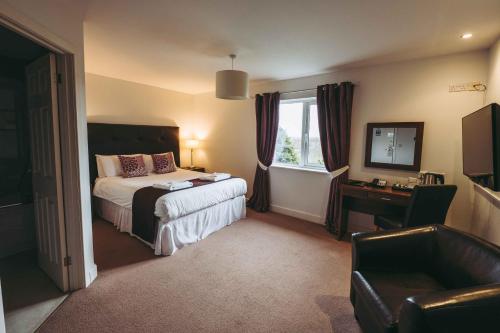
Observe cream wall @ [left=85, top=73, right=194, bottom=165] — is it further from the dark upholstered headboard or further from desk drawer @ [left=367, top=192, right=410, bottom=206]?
desk drawer @ [left=367, top=192, right=410, bottom=206]

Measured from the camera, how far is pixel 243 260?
262 centimetres

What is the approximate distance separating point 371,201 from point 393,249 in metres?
1.61

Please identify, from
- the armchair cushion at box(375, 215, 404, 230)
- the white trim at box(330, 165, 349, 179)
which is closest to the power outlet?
the white trim at box(330, 165, 349, 179)

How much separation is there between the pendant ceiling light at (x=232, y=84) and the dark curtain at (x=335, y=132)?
4.66 feet

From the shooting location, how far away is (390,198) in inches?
107

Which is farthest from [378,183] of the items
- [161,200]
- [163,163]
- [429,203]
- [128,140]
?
[128,140]

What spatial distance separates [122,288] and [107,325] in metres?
Result: 0.43

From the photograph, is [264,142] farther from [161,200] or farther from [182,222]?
[161,200]

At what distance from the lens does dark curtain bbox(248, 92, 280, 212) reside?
409cm

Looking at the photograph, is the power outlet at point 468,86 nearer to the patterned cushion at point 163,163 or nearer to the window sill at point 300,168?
the window sill at point 300,168

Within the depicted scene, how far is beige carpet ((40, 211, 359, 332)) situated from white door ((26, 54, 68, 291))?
0.45 m

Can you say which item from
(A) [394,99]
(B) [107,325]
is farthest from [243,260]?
(A) [394,99]

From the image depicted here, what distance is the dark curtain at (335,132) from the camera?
132 inches

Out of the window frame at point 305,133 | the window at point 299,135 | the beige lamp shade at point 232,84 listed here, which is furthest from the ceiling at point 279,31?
the window at point 299,135
